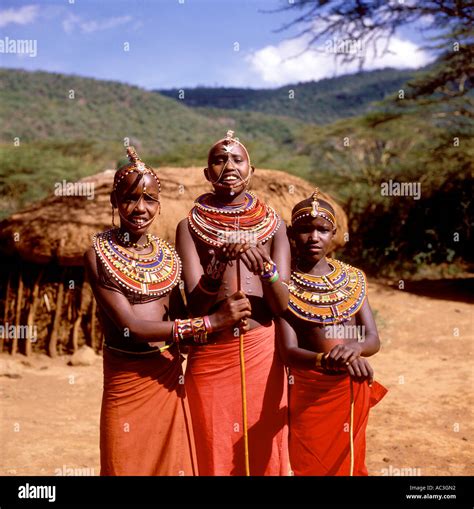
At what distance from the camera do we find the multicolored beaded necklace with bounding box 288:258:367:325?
2639 millimetres

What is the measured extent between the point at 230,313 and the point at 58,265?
Answer: 4461mm

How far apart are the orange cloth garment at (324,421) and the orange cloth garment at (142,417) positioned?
55 centimetres

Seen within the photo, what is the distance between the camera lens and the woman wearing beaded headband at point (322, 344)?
8.63ft

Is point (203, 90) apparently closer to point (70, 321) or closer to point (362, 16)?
point (362, 16)

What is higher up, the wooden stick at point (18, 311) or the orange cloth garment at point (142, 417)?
the orange cloth garment at point (142, 417)

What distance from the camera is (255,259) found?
2287mm

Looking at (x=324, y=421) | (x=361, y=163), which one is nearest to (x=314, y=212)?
(x=324, y=421)

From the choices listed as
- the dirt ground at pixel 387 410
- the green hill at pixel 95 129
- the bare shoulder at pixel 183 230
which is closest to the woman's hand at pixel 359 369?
the bare shoulder at pixel 183 230

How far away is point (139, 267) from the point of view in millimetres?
2406

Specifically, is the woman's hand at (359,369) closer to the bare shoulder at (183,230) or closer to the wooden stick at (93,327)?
the bare shoulder at (183,230)

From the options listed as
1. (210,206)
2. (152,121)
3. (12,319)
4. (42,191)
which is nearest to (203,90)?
(152,121)

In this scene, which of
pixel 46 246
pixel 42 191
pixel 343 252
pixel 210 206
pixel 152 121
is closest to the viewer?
pixel 210 206

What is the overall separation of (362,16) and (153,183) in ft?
28.5

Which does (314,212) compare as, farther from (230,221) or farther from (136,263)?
(136,263)
